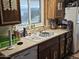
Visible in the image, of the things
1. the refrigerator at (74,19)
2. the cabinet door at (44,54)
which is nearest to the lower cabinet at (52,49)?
the cabinet door at (44,54)

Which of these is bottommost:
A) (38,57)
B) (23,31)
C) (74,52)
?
(74,52)

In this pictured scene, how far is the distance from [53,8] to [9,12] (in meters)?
1.78

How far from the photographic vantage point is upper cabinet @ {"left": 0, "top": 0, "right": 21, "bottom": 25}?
208 centimetres

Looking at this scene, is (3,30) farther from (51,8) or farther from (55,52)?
(51,8)

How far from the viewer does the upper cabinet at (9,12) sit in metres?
2.08

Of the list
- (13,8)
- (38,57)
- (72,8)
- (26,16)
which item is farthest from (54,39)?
(72,8)

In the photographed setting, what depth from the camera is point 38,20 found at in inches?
151

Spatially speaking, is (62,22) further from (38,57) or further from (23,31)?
(38,57)

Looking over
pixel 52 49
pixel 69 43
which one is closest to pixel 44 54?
pixel 52 49

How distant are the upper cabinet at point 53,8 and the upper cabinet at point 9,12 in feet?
5.14

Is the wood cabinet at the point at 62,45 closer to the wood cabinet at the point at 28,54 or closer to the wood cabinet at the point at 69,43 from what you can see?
the wood cabinet at the point at 69,43

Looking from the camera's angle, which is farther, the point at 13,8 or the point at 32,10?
the point at 32,10

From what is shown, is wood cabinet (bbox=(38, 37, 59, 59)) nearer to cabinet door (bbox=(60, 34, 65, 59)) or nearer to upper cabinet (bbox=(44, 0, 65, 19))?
cabinet door (bbox=(60, 34, 65, 59))

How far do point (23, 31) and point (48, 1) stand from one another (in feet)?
4.40
